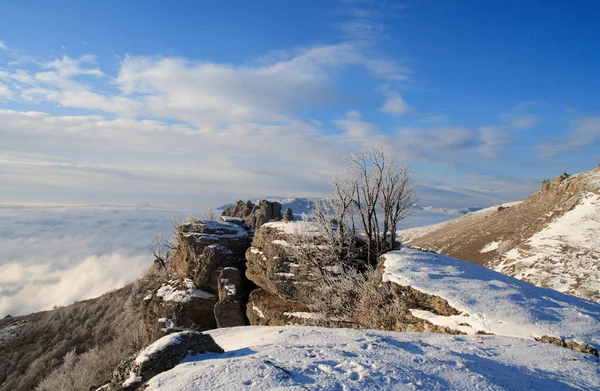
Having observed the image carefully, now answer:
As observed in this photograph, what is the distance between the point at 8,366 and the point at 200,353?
45.0m

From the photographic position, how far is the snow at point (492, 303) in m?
12.3

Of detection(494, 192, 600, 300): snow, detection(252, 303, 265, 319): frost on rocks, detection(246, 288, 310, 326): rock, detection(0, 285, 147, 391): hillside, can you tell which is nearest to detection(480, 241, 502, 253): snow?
detection(494, 192, 600, 300): snow

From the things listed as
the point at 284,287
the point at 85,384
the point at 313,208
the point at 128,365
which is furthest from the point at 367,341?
the point at 85,384

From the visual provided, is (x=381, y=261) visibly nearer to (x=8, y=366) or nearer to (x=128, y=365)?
(x=128, y=365)

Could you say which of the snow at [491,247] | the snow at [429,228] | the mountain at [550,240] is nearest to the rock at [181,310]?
the mountain at [550,240]

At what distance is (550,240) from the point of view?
147 feet

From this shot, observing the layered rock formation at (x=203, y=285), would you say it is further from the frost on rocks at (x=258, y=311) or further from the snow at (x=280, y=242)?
the snow at (x=280, y=242)

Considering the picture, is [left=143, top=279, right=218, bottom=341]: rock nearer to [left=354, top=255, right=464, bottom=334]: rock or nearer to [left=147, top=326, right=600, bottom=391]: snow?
[left=354, top=255, right=464, bottom=334]: rock

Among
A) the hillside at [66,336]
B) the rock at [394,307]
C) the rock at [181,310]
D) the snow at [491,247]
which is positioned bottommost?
the hillside at [66,336]

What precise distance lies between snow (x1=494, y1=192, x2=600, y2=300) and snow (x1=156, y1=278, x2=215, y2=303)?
3198 cm

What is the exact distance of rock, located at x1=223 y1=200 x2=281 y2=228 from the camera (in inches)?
2173

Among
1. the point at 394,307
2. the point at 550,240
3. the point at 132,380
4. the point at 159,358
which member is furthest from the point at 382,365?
the point at 550,240

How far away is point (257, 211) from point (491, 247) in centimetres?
3460

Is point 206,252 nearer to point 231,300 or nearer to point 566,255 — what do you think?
point 231,300
